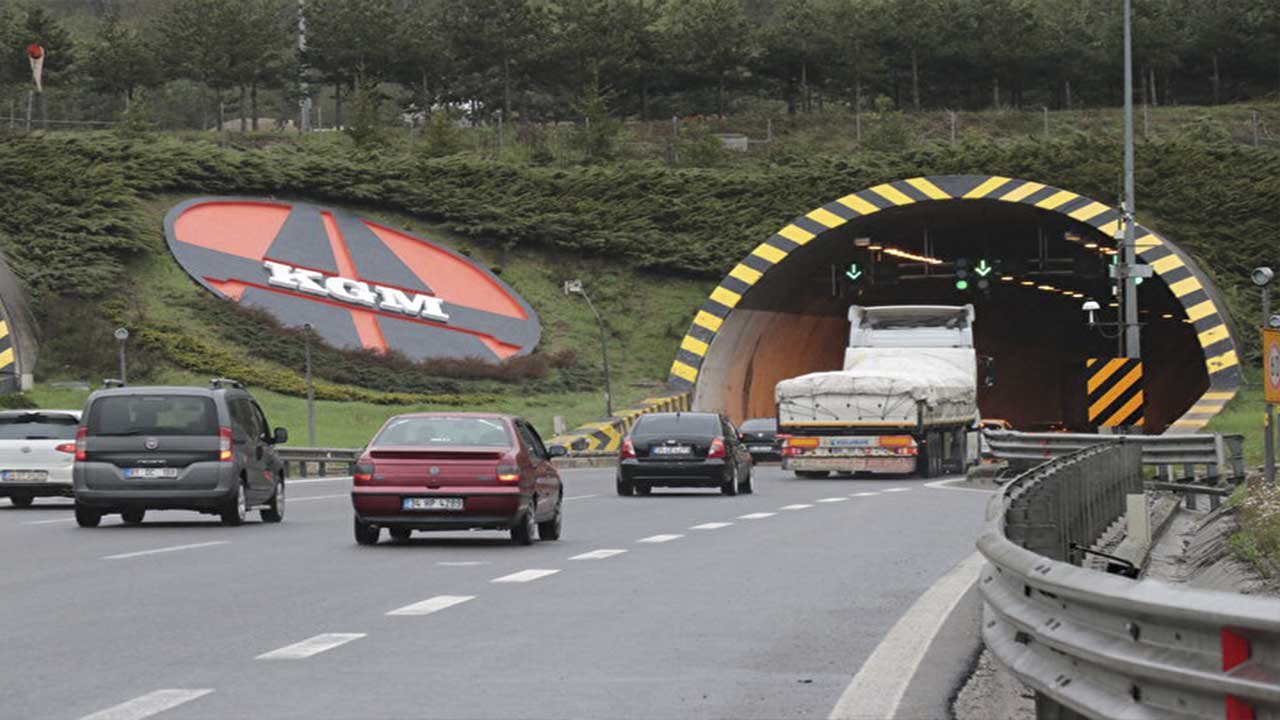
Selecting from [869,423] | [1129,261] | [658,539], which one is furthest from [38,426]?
[1129,261]

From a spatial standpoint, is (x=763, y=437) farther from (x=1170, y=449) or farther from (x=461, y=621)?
(x=461, y=621)

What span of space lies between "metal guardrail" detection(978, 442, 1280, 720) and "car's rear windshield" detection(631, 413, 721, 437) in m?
25.0

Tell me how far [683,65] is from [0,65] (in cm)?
3474

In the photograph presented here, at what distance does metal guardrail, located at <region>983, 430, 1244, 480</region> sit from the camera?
1275 inches

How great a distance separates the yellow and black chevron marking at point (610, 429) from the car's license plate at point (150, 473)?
29.8 metres

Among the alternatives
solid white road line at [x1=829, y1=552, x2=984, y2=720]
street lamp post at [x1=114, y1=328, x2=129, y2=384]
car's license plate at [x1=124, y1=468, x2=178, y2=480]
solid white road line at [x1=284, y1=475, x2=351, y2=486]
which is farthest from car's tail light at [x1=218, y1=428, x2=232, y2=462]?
street lamp post at [x1=114, y1=328, x2=129, y2=384]

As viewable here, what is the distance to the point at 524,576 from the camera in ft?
57.3

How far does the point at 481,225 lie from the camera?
235ft

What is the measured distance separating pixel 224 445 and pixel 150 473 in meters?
0.86

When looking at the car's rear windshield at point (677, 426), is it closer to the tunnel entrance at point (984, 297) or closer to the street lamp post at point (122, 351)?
the tunnel entrance at point (984, 297)

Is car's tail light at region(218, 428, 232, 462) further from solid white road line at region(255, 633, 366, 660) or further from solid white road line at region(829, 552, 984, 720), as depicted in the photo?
solid white road line at region(255, 633, 366, 660)

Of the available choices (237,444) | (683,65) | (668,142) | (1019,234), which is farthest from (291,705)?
(683,65)

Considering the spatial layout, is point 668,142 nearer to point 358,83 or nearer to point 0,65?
point 358,83

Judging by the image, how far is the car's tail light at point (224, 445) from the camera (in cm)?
2514
